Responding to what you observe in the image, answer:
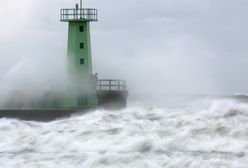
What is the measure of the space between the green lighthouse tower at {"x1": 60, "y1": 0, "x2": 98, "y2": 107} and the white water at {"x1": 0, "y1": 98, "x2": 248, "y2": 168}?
5605mm

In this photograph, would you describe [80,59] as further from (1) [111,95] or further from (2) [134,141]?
(2) [134,141]

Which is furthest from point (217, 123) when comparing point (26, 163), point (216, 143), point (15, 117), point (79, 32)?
point (79, 32)

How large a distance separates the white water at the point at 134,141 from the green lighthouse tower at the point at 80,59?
18.4ft

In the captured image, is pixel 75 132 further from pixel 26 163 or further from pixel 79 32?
pixel 79 32

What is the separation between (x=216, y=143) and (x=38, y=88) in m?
12.4

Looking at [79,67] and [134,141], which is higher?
[79,67]

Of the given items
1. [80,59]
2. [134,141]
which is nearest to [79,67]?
[80,59]

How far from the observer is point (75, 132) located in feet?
61.8

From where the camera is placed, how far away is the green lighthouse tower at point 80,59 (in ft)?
89.3

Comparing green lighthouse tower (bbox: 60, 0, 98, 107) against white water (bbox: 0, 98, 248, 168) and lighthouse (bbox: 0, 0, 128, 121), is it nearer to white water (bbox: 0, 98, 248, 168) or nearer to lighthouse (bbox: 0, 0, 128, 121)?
lighthouse (bbox: 0, 0, 128, 121)

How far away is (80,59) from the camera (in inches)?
1079

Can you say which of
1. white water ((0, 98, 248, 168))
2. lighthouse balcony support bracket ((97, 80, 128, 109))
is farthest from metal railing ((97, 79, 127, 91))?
white water ((0, 98, 248, 168))

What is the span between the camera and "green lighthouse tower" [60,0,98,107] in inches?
1072

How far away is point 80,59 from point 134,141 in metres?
10.5
